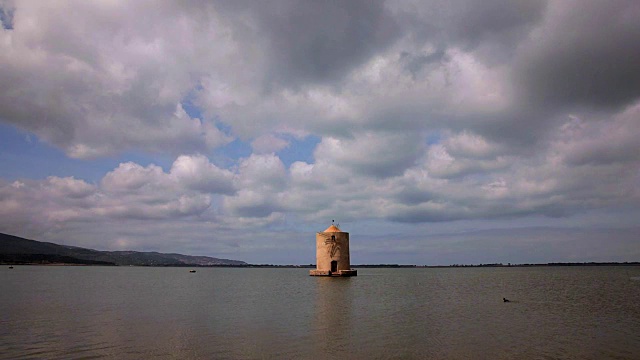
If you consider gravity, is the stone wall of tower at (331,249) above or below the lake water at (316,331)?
above

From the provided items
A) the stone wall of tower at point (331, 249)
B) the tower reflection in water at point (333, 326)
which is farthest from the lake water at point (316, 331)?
the stone wall of tower at point (331, 249)

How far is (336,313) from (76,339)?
11900 mm

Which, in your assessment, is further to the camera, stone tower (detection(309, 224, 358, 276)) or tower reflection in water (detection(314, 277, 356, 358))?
stone tower (detection(309, 224, 358, 276))

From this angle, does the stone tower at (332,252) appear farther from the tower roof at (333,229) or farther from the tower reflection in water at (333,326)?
the tower reflection in water at (333,326)

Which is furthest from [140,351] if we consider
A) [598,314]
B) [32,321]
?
[598,314]

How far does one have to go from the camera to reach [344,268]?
54219mm

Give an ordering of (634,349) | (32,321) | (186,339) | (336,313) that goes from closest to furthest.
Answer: (634,349)
(186,339)
(32,321)
(336,313)

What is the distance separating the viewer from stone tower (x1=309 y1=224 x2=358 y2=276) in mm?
52469

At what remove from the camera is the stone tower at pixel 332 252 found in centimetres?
5247

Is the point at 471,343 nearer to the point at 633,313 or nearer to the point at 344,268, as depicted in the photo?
the point at 633,313

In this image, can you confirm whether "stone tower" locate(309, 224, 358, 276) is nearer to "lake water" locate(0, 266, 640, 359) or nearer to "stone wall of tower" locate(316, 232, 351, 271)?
"stone wall of tower" locate(316, 232, 351, 271)

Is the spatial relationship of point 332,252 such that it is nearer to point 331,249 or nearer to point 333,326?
point 331,249

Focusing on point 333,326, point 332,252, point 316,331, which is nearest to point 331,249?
point 332,252

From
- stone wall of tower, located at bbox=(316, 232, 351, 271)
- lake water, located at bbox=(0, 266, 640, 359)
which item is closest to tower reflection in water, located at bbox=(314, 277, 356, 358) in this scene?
lake water, located at bbox=(0, 266, 640, 359)
